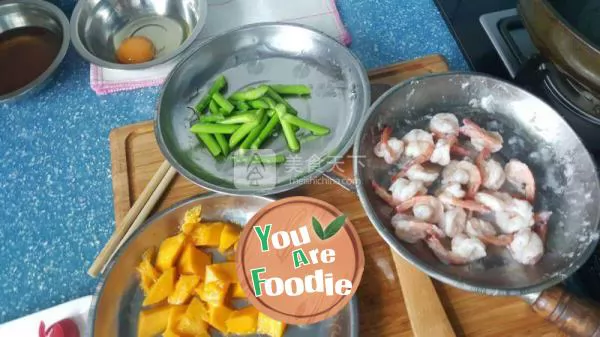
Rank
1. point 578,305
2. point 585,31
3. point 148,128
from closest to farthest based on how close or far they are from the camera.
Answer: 1. point 578,305
2. point 585,31
3. point 148,128

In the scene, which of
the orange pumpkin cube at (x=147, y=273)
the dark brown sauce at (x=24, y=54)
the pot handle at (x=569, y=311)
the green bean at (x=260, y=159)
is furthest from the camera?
the dark brown sauce at (x=24, y=54)

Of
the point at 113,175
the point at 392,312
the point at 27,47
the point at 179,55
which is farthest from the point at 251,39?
the point at 392,312

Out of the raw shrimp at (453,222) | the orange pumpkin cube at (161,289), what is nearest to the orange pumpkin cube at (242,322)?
the orange pumpkin cube at (161,289)

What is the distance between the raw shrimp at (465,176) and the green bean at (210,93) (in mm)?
483

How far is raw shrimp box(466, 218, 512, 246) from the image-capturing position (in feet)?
2.50

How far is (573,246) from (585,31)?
0.38m

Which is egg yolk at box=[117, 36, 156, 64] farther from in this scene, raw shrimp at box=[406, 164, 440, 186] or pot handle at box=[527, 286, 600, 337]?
pot handle at box=[527, 286, 600, 337]

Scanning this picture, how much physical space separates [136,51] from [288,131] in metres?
0.42

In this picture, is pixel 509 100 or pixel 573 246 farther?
pixel 509 100

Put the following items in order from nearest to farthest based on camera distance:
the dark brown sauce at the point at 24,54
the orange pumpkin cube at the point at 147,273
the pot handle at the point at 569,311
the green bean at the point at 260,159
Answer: the pot handle at the point at 569,311 → the orange pumpkin cube at the point at 147,273 → the green bean at the point at 260,159 → the dark brown sauce at the point at 24,54

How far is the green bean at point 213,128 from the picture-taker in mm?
934

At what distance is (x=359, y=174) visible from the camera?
2.59ft

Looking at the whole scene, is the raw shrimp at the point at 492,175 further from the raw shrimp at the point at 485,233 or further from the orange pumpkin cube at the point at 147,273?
the orange pumpkin cube at the point at 147,273

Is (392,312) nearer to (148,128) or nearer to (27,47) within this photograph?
(148,128)
